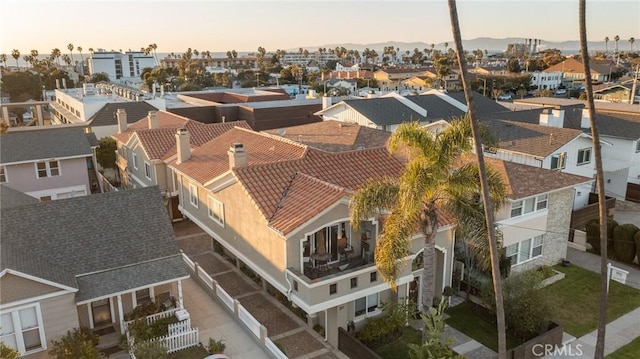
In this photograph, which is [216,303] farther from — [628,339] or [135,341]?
[628,339]

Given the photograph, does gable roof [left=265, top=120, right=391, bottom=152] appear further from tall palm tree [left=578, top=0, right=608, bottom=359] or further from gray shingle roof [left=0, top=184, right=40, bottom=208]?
tall palm tree [left=578, top=0, right=608, bottom=359]

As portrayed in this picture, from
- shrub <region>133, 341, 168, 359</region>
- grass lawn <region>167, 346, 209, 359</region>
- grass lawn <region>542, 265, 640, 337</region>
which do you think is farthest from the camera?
grass lawn <region>542, 265, 640, 337</region>

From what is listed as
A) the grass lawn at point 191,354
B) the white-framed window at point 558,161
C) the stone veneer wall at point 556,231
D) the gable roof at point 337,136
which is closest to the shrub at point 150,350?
the grass lawn at point 191,354

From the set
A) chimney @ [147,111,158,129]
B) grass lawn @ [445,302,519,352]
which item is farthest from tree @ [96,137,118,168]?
grass lawn @ [445,302,519,352]

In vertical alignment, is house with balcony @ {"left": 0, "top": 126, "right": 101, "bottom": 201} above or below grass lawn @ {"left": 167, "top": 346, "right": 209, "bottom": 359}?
above

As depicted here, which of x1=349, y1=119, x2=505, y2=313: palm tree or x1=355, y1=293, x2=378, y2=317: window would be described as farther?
x1=355, y1=293, x2=378, y2=317: window

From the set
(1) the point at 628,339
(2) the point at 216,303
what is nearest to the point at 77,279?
(2) the point at 216,303

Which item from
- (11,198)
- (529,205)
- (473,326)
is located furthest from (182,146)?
(529,205)

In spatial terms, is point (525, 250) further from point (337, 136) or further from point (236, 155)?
point (236, 155)

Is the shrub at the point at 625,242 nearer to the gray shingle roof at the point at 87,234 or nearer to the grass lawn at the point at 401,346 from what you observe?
the grass lawn at the point at 401,346
